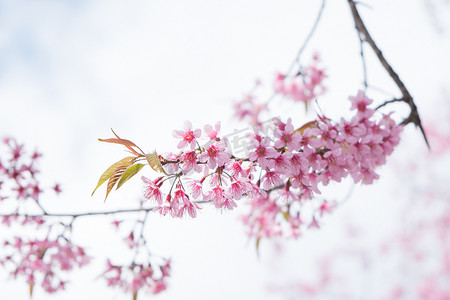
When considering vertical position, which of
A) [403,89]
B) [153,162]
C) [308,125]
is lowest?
[153,162]

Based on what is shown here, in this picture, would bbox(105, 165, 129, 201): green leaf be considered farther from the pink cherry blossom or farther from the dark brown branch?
the dark brown branch

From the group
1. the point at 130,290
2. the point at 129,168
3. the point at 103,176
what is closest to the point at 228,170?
the point at 129,168

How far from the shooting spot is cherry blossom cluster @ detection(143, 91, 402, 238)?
54.6 inches

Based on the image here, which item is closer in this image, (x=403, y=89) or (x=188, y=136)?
(x=188, y=136)

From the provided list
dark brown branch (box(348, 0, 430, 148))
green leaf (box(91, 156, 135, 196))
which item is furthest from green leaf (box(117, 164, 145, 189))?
dark brown branch (box(348, 0, 430, 148))

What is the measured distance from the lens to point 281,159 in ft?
4.67

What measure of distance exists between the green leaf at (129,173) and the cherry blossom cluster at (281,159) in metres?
0.10

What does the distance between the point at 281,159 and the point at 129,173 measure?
0.58m

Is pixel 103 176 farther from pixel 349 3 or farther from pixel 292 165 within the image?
pixel 349 3

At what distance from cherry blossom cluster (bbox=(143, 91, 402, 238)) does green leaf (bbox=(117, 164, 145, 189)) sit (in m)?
0.10

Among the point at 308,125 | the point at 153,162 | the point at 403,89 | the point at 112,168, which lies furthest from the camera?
the point at 403,89

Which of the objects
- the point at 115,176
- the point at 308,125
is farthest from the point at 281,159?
the point at 115,176

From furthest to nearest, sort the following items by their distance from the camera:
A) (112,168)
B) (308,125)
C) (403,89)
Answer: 1. (403,89)
2. (308,125)
3. (112,168)

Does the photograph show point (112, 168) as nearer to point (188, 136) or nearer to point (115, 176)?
point (115, 176)
